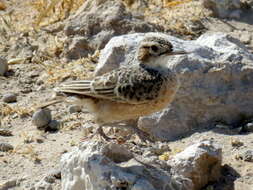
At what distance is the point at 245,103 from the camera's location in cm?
843

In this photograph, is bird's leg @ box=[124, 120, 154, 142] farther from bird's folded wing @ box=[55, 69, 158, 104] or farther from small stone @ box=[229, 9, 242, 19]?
small stone @ box=[229, 9, 242, 19]

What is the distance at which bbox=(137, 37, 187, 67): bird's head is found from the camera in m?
6.97

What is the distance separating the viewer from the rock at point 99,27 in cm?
1088

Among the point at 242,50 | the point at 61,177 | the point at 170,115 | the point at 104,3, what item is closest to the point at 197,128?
the point at 170,115

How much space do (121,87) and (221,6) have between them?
5.73 m

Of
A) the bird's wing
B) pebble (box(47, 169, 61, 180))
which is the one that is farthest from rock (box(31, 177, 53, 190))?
the bird's wing

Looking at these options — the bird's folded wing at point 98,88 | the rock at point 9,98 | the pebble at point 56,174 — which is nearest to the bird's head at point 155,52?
the bird's folded wing at point 98,88

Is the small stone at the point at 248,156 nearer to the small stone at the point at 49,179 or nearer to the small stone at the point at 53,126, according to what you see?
the small stone at the point at 49,179

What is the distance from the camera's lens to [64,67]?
1070cm

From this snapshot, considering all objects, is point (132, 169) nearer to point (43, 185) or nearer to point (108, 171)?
point (108, 171)

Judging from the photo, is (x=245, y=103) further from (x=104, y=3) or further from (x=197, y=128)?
(x=104, y=3)

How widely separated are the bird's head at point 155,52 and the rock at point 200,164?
106 centimetres

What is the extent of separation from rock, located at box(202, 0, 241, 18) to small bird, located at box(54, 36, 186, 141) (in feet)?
16.8

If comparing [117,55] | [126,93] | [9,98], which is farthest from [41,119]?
[126,93]
